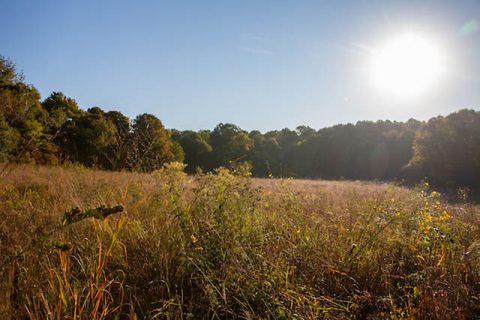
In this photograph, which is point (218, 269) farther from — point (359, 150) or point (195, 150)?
point (359, 150)

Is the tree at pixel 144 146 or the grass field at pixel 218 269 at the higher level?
the tree at pixel 144 146

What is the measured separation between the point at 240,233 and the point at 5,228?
234 centimetres

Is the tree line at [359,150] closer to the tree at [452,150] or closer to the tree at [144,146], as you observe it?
the tree at [452,150]

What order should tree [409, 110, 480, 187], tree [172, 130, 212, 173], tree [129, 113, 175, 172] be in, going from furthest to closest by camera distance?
tree [172, 130, 212, 173], tree [409, 110, 480, 187], tree [129, 113, 175, 172]

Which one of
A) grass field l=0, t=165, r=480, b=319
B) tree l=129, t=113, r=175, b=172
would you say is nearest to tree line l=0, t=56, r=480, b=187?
tree l=129, t=113, r=175, b=172

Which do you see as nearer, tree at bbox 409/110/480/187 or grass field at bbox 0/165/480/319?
grass field at bbox 0/165/480/319

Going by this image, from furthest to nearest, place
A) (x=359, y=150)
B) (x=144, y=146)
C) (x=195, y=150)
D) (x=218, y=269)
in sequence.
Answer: (x=359, y=150) < (x=195, y=150) < (x=144, y=146) < (x=218, y=269)

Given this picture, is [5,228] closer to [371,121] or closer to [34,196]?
[34,196]

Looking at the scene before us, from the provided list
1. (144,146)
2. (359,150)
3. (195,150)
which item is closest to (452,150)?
(359,150)

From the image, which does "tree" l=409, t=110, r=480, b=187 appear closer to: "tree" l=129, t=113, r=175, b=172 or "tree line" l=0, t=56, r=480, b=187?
"tree line" l=0, t=56, r=480, b=187

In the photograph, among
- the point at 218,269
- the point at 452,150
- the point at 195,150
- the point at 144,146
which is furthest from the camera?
the point at 195,150

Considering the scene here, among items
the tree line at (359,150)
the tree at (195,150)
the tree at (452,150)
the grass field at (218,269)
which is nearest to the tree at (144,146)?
the grass field at (218,269)

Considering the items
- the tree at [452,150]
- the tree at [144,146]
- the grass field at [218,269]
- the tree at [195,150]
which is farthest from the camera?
the tree at [195,150]

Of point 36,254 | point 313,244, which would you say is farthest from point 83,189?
point 313,244
